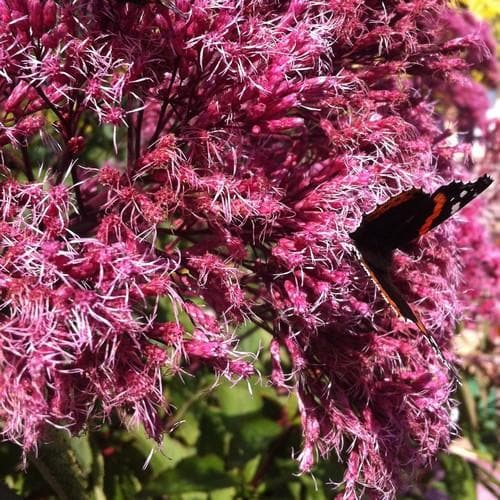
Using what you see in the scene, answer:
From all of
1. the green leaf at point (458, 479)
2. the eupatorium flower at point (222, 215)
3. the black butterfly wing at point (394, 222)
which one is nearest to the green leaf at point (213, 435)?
the eupatorium flower at point (222, 215)

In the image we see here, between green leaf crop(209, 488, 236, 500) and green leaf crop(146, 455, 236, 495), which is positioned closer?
green leaf crop(146, 455, 236, 495)

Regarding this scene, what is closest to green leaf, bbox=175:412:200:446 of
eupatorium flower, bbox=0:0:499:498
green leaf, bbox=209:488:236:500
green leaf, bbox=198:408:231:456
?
green leaf, bbox=198:408:231:456

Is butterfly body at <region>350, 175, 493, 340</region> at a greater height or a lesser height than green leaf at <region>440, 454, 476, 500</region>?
greater

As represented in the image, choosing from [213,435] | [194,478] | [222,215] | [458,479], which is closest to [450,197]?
[222,215]

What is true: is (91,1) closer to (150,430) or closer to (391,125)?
(391,125)

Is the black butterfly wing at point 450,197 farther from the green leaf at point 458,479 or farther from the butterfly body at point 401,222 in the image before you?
the green leaf at point 458,479

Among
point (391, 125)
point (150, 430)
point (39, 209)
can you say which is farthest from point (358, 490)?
point (39, 209)

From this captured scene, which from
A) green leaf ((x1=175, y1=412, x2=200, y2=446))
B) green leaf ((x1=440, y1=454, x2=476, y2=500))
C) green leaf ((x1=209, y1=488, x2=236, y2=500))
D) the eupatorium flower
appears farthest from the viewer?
green leaf ((x1=440, y1=454, x2=476, y2=500))

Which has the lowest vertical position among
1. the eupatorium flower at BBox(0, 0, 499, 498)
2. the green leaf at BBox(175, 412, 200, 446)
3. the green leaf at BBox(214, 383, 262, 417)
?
the green leaf at BBox(175, 412, 200, 446)

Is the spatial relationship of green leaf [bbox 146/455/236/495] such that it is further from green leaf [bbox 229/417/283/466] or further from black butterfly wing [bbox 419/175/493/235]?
black butterfly wing [bbox 419/175/493/235]
